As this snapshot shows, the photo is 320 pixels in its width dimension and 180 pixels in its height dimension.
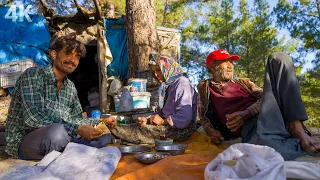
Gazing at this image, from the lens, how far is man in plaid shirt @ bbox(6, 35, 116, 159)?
8.44ft

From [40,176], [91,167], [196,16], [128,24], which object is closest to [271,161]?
[91,167]

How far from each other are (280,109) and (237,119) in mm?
511

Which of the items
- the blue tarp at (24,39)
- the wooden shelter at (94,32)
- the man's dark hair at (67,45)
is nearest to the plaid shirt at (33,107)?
the man's dark hair at (67,45)

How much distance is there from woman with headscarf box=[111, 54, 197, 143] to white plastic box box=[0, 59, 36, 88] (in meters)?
4.03

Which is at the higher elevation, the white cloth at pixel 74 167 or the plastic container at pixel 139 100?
the plastic container at pixel 139 100

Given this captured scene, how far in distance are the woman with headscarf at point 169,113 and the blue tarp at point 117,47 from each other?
3516 mm

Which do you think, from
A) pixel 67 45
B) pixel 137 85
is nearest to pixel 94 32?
pixel 137 85

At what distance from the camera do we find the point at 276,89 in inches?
89.2

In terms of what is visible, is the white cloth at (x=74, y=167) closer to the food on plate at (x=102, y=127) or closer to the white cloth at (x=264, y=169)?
the white cloth at (x=264, y=169)

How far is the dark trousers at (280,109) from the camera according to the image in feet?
7.08

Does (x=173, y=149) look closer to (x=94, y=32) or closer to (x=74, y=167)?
(x=74, y=167)

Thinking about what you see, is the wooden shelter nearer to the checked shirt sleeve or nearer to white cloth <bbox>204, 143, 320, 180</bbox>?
the checked shirt sleeve

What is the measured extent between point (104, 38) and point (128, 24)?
137 centimetres

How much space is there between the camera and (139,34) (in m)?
5.93
